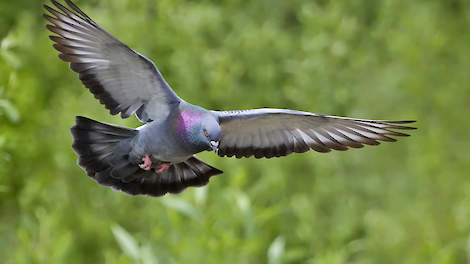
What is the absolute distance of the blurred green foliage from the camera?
4.48 metres

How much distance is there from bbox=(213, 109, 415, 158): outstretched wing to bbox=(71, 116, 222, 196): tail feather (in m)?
0.34

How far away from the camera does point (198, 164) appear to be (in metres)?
2.77

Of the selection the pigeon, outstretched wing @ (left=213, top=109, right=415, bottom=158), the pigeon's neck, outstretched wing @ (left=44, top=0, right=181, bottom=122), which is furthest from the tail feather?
outstretched wing @ (left=213, top=109, right=415, bottom=158)

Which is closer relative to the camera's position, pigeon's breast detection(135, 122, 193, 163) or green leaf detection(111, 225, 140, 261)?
pigeon's breast detection(135, 122, 193, 163)

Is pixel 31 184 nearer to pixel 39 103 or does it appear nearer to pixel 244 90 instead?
pixel 39 103

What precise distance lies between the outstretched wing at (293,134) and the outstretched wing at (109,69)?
275mm

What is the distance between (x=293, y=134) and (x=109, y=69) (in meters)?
0.79

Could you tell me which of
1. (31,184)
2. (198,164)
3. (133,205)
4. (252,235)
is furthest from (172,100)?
(133,205)

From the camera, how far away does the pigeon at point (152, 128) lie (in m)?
2.36

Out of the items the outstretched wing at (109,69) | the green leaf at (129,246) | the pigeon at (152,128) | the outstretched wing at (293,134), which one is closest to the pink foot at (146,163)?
the pigeon at (152,128)

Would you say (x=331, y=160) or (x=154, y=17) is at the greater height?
(x=154, y=17)

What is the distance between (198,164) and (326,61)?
303 centimetres

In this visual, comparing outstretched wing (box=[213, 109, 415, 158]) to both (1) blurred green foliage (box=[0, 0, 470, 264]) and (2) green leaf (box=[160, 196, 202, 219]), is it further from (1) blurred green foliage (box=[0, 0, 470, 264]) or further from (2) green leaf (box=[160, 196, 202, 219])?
(1) blurred green foliage (box=[0, 0, 470, 264])

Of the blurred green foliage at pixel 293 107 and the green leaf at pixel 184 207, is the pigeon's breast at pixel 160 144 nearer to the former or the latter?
the green leaf at pixel 184 207
